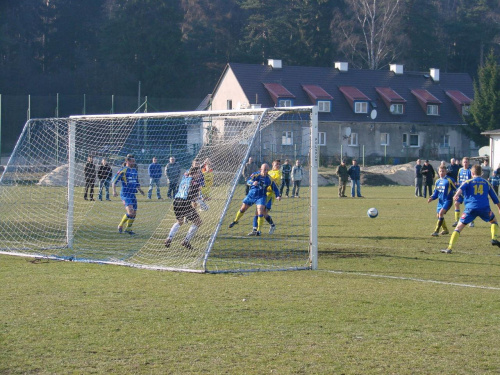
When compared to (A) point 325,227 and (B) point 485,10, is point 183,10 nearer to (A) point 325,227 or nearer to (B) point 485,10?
(B) point 485,10

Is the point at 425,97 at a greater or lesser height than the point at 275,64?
lesser

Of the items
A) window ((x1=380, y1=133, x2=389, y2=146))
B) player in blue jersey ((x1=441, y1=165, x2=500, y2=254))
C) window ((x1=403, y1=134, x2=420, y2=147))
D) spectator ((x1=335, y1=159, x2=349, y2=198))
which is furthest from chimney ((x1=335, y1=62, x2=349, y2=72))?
player in blue jersey ((x1=441, y1=165, x2=500, y2=254))

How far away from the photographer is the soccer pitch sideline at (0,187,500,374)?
19.5 feet

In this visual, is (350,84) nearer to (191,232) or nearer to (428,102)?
(428,102)

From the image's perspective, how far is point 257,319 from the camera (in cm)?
750

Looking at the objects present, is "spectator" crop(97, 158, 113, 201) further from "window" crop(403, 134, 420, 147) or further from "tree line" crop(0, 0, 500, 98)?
"window" crop(403, 134, 420, 147)

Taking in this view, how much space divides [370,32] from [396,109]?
39.0 ft

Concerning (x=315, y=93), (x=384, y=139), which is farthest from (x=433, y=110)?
(x=315, y=93)

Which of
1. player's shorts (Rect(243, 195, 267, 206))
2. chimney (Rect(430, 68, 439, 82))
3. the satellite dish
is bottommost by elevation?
player's shorts (Rect(243, 195, 267, 206))

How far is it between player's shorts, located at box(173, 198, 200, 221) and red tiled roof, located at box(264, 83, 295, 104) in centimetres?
4103

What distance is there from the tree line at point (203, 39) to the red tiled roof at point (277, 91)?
10246mm

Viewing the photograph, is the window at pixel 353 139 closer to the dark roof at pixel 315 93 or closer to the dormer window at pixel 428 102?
the dark roof at pixel 315 93

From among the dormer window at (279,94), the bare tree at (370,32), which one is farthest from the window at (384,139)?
the bare tree at (370,32)

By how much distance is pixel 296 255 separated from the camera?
499 inches
